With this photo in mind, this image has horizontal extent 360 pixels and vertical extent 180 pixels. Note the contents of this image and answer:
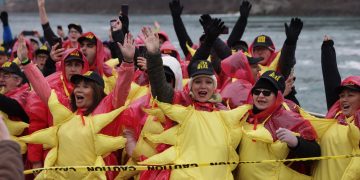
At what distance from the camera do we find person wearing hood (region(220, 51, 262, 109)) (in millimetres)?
5675

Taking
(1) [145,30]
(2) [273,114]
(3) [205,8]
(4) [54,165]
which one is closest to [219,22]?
(1) [145,30]

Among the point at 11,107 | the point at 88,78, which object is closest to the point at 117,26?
the point at 88,78

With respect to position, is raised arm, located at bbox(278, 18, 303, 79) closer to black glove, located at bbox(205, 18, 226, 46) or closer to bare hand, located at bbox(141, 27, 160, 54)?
black glove, located at bbox(205, 18, 226, 46)

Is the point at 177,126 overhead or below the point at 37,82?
below

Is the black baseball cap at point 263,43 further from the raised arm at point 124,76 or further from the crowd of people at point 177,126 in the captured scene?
the raised arm at point 124,76

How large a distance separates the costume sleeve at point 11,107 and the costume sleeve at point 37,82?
30cm

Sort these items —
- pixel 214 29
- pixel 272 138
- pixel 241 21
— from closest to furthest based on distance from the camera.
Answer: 1. pixel 272 138
2. pixel 214 29
3. pixel 241 21

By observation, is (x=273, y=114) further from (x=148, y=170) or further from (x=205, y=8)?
(x=205, y=8)

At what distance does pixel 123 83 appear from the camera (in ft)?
16.5

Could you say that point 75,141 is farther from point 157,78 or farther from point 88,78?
point 157,78

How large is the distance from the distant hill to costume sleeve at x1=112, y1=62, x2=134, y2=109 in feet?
204

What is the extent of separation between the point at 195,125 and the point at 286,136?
0.67 metres

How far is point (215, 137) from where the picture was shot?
4.55m

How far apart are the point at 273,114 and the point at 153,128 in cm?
100
